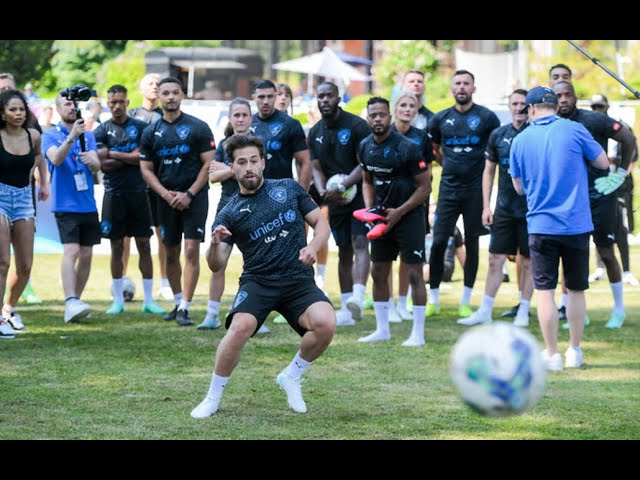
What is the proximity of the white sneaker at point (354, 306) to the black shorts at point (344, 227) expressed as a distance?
59 cm

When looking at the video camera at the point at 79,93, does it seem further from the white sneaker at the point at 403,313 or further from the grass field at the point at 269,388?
the white sneaker at the point at 403,313

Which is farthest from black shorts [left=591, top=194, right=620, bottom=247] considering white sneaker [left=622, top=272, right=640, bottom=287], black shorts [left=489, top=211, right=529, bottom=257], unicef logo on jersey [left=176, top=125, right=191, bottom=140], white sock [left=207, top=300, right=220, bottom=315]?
unicef logo on jersey [left=176, top=125, right=191, bottom=140]

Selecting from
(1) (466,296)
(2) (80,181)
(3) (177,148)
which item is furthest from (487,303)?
(2) (80,181)

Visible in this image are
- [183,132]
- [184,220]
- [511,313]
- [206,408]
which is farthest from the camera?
[511,313]

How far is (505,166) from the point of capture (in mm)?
12148

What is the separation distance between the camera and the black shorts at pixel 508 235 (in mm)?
12188

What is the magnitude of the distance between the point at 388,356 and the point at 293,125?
107 inches

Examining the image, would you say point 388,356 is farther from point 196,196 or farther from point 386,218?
point 196,196

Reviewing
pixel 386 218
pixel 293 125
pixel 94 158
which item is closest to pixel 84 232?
pixel 94 158

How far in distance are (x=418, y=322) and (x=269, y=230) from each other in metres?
3.22

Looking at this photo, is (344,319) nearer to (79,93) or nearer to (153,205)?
(153,205)

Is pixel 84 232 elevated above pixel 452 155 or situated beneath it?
situated beneath
